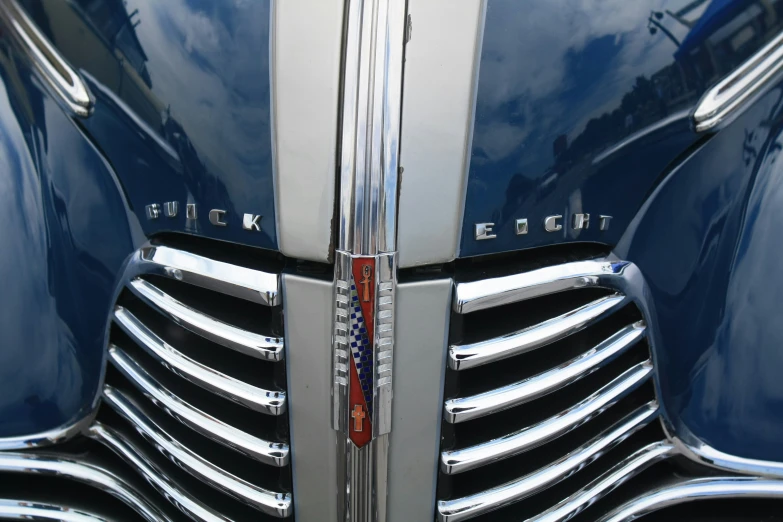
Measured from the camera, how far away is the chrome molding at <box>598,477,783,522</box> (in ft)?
4.50

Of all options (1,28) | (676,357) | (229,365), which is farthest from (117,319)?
(676,357)

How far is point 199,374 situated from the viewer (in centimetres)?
134

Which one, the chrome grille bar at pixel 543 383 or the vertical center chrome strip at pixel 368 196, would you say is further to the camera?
the chrome grille bar at pixel 543 383

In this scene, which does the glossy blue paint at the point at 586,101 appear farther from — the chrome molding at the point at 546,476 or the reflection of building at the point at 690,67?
the chrome molding at the point at 546,476

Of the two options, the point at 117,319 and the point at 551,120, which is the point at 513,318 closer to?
the point at 551,120

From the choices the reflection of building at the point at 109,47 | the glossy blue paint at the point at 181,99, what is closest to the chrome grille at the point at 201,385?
the glossy blue paint at the point at 181,99

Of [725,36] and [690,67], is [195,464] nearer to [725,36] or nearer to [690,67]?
[690,67]

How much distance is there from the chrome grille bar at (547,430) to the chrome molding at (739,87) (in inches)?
22.0

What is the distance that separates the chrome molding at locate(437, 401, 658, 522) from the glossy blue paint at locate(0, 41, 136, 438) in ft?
2.77

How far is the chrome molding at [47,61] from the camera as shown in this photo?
149 cm

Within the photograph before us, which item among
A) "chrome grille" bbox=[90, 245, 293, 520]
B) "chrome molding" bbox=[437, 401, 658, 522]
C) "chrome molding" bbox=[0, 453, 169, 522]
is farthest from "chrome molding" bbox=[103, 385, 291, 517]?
"chrome molding" bbox=[437, 401, 658, 522]

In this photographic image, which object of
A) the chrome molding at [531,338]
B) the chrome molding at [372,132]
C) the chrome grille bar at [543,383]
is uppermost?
the chrome molding at [372,132]

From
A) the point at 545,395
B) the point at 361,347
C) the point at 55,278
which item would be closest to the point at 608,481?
the point at 545,395

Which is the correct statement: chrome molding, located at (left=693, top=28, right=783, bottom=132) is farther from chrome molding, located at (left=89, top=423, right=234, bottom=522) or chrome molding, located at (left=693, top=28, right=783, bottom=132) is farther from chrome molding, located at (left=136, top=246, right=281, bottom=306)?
chrome molding, located at (left=89, top=423, right=234, bottom=522)
